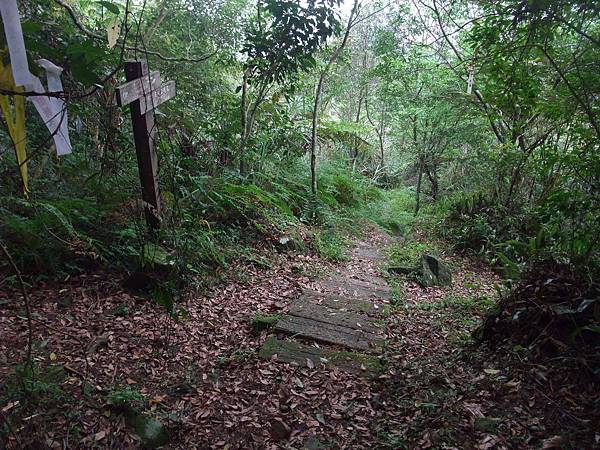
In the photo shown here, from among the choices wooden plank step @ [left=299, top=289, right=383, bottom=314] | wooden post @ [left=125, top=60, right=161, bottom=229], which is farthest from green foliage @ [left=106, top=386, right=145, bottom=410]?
wooden plank step @ [left=299, top=289, right=383, bottom=314]

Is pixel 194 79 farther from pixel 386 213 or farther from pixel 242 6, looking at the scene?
pixel 386 213

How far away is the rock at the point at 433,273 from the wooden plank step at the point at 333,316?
215 cm

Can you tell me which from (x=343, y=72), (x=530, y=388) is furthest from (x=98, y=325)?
(x=343, y=72)

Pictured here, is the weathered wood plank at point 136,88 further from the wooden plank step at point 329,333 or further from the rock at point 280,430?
the rock at point 280,430

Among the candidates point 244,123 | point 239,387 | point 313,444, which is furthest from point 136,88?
point 244,123

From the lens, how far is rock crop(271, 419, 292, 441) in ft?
9.44

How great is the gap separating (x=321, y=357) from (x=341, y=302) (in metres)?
1.36

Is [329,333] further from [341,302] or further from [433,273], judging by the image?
[433,273]

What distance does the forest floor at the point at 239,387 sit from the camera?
8.45 feet

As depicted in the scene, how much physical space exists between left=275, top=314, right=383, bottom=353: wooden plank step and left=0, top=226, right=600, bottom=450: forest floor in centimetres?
21

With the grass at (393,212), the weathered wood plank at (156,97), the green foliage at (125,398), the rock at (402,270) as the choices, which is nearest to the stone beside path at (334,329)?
the rock at (402,270)

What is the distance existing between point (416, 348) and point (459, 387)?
96cm

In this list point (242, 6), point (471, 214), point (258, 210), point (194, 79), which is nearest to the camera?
point (258, 210)

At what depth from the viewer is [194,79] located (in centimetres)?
746
